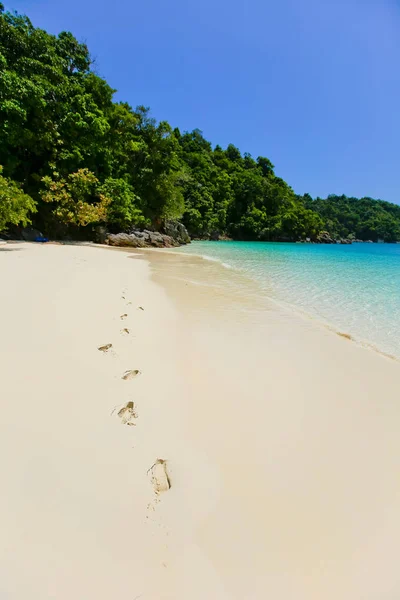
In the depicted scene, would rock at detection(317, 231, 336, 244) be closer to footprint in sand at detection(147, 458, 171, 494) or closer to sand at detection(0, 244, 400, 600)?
sand at detection(0, 244, 400, 600)

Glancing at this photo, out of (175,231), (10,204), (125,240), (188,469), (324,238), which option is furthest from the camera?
(324,238)

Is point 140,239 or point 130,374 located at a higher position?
point 140,239

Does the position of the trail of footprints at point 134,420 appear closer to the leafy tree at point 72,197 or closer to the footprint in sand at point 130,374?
the footprint in sand at point 130,374

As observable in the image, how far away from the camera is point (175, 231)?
102 feet

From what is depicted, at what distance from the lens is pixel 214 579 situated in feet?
4.05

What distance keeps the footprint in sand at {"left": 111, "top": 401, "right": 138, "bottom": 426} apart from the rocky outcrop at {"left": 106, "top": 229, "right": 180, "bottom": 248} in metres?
20.6

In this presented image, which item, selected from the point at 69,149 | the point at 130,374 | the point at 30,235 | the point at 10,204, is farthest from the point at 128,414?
the point at 69,149

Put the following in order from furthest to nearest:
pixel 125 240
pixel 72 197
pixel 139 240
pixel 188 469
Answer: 1. pixel 139 240
2. pixel 125 240
3. pixel 72 197
4. pixel 188 469

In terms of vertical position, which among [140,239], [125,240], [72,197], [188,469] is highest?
[72,197]

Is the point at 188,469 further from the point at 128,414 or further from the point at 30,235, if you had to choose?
the point at 30,235

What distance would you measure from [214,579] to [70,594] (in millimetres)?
570

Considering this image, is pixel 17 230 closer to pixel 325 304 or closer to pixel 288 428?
pixel 325 304

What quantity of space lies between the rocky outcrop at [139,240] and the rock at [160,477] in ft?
69.4

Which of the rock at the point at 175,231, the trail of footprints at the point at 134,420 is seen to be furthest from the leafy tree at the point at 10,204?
the rock at the point at 175,231
